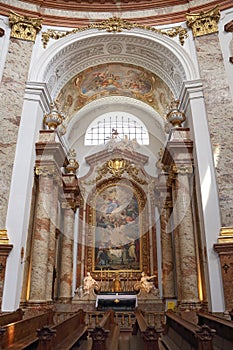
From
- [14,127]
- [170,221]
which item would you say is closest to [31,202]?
[14,127]

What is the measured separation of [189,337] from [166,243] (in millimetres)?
7998

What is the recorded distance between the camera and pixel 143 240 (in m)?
13.0

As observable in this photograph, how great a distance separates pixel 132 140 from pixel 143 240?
4.58 meters

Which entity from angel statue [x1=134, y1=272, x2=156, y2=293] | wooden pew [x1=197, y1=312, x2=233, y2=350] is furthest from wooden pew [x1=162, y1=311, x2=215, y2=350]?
angel statue [x1=134, y1=272, x2=156, y2=293]

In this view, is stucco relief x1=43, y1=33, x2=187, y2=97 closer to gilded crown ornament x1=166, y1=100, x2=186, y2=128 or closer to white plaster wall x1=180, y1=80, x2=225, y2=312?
gilded crown ornament x1=166, y1=100, x2=186, y2=128

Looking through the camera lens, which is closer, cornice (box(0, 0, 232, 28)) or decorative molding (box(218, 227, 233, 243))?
decorative molding (box(218, 227, 233, 243))

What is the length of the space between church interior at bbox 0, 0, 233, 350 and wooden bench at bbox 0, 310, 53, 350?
1.5 inches

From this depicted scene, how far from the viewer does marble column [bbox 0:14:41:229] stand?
26.9ft

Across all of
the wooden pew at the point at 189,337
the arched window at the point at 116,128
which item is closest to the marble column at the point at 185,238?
the wooden pew at the point at 189,337

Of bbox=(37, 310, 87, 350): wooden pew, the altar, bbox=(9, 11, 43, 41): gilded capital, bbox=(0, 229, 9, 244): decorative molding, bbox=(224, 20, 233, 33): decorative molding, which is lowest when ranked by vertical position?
bbox=(37, 310, 87, 350): wooden pew

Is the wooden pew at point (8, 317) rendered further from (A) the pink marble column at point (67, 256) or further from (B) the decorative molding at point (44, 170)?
(A) the pink marble column at point (67, 256)

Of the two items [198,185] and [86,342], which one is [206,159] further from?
[86,342]

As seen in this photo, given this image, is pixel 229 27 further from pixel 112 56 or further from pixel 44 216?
pixel 44 216

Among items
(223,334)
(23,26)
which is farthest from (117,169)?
(223,334)
